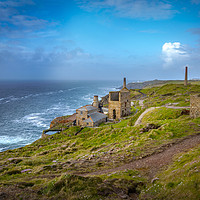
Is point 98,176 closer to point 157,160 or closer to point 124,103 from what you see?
point 157,160

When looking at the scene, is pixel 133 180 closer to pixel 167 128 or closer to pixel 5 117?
pixel 167 128

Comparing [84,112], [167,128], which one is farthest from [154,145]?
[84,112]

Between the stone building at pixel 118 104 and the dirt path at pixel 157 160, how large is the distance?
36473 millimetres

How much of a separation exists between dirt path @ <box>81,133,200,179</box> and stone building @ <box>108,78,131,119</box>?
36473 millimetres

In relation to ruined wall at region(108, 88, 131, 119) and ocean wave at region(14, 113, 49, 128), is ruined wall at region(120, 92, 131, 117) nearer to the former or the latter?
ruined wall at region(108, 88, 131, 119)

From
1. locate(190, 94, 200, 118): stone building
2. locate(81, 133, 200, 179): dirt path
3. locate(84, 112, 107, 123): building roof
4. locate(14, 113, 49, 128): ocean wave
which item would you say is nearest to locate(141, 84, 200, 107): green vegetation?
locate(190, 94, 200, 118): stone building

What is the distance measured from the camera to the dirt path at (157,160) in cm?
1393

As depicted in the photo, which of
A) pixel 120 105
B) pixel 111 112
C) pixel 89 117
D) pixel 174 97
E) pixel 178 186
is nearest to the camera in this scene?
pixel 178 186

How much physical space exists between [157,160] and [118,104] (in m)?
40.0

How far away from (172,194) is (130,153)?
29.9 feet

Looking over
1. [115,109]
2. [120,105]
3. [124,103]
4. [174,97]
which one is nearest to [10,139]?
[115,109]

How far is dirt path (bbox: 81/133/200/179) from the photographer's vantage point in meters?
13.9

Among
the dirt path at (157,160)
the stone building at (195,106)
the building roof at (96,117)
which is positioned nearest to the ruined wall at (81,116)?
the building roof at (96,117)

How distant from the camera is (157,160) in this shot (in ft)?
49.7
